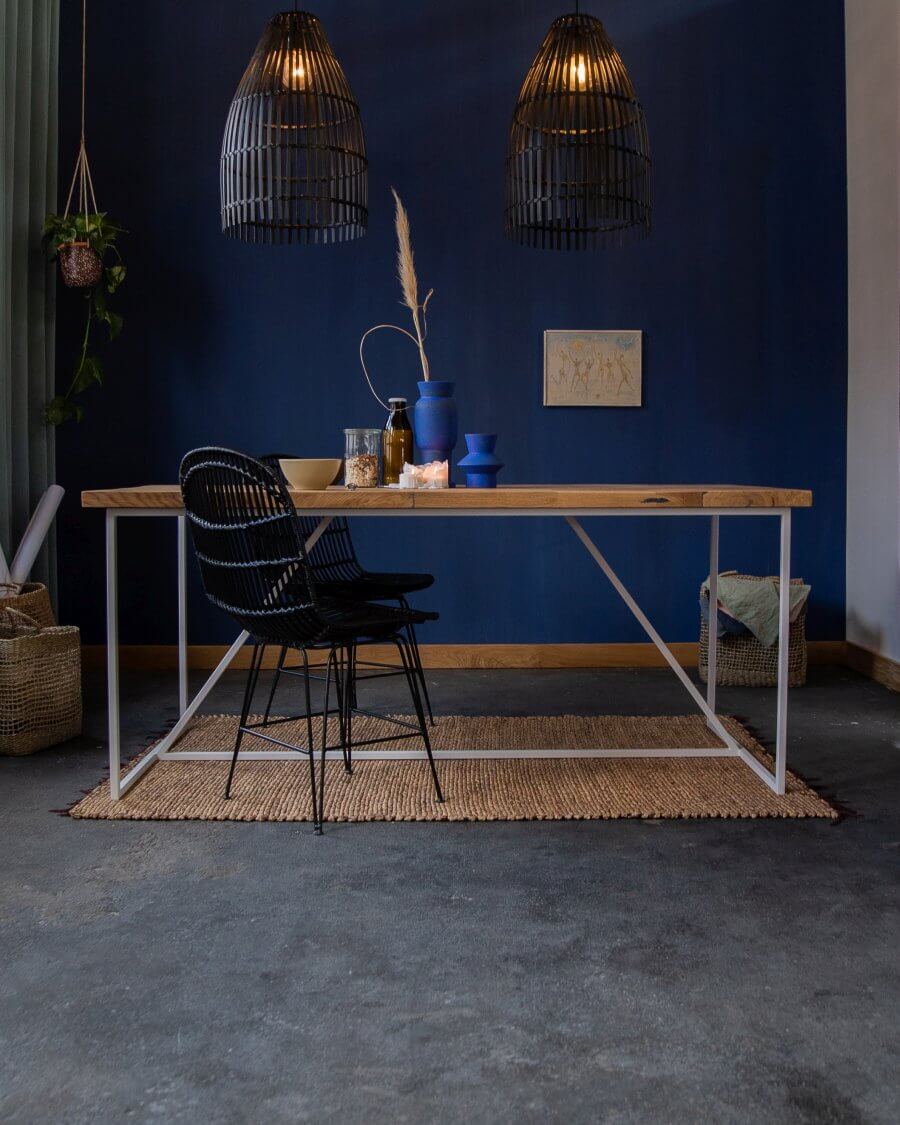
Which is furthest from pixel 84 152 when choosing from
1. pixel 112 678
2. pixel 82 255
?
pixel 112 678

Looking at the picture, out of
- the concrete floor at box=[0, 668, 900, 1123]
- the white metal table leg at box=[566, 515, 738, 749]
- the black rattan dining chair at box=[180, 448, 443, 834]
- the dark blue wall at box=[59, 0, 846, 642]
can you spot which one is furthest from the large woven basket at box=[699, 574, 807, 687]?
the black rattan dining chair at box=[180, 448, 443, 834]

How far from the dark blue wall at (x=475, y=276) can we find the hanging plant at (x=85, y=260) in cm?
9

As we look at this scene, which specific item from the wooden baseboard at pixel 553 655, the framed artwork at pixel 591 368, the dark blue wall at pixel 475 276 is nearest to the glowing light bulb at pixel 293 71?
the dark blue wall at pixel 475 276

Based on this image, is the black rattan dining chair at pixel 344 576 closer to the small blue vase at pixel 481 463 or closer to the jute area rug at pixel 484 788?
the jute area rug at pixel 484 788

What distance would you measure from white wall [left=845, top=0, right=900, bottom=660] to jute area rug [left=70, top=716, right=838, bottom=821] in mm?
1364

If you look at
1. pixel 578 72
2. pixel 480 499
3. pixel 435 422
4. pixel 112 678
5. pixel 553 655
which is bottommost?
pixel 553 655

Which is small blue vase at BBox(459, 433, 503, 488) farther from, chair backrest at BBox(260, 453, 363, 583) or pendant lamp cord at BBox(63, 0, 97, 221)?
pendant lamp cord at BBox(63, 0, 97, 221)

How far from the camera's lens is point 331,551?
3.56m

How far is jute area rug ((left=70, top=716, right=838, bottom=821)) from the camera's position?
8.96 feet

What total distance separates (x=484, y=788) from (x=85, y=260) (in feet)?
8.65

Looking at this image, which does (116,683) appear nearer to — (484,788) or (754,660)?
(484,788)

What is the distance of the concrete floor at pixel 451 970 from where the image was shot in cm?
154

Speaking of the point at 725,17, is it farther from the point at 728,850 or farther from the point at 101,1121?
the point at 101,1121

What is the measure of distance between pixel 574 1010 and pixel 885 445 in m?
3.24
